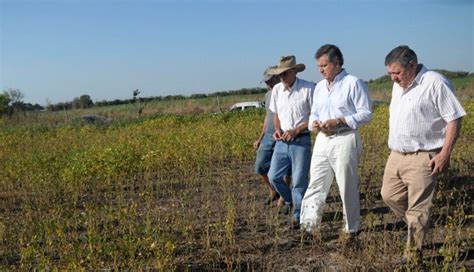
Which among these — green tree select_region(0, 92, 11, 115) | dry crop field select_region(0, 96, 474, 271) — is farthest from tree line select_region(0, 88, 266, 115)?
dry crop field select_region(0, 96, 474, 271)

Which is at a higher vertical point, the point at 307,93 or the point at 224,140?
the point at 307,93

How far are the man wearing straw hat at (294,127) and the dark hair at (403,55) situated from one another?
4.11ft

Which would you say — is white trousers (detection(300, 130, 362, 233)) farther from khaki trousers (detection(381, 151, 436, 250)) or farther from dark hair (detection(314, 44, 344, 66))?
dark hair (detection(314, 44, 344, 66))

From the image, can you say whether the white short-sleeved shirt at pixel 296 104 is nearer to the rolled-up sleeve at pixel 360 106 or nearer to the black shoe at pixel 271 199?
the rolled-up sleeve at pixel 360 106

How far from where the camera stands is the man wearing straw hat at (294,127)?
14.6ft

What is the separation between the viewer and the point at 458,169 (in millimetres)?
6340

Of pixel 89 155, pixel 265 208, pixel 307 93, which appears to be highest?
pixel 307 93

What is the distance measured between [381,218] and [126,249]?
2.41m

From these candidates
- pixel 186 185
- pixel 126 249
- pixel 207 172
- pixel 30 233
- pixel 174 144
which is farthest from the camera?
pixel 174 144

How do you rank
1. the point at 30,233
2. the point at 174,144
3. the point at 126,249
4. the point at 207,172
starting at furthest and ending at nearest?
the point at 174,144 → the point at 207,172 → the point at 30,233 → the point at 126,249

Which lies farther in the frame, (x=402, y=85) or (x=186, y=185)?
(x=186, y=185)

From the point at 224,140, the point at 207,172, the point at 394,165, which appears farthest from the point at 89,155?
the point at 394,165

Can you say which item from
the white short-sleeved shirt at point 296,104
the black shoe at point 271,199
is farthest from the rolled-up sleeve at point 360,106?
the black shoe at point 271,199

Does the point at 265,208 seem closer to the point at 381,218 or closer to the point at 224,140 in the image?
the point at 381,218
